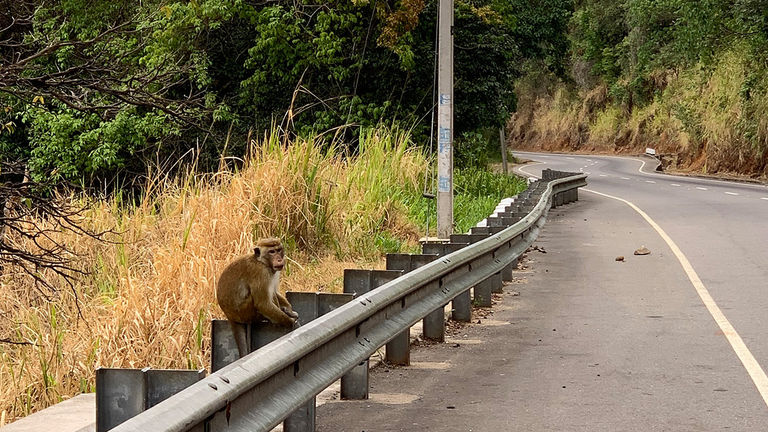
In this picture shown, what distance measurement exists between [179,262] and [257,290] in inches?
155

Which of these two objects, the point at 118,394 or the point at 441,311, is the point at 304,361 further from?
the point at 441,311

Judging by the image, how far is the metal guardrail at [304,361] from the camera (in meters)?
4.01

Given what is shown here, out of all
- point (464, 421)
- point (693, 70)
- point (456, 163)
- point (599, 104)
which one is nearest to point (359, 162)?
point (464, 421)

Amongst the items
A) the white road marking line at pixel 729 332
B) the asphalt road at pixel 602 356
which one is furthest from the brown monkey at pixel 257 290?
the white road marking line at pixel 729 332

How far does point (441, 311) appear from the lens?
384 inches

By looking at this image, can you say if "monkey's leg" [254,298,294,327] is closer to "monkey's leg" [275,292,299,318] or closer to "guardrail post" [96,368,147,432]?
"monkey's leg" [275,292,299,318]

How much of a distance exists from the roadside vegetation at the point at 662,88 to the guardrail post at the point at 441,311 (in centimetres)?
3945

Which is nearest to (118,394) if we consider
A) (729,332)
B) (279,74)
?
(729,332)

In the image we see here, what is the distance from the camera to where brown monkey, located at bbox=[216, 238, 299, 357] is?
255 inches

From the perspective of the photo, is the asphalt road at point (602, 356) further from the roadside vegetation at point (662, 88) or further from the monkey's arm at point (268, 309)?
the roadside vegetation at point (662, 88)

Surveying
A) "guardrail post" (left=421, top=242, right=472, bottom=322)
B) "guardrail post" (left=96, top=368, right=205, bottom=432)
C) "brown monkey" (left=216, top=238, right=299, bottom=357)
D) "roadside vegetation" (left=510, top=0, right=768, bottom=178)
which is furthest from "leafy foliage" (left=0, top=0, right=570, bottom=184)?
"guardrail post" (left=96, top=368, right=205, bottom=432)

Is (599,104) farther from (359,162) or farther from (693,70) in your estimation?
(359,162)

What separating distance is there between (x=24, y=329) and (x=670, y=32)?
63.8m

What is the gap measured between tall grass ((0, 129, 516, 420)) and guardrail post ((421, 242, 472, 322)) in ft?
4.38
